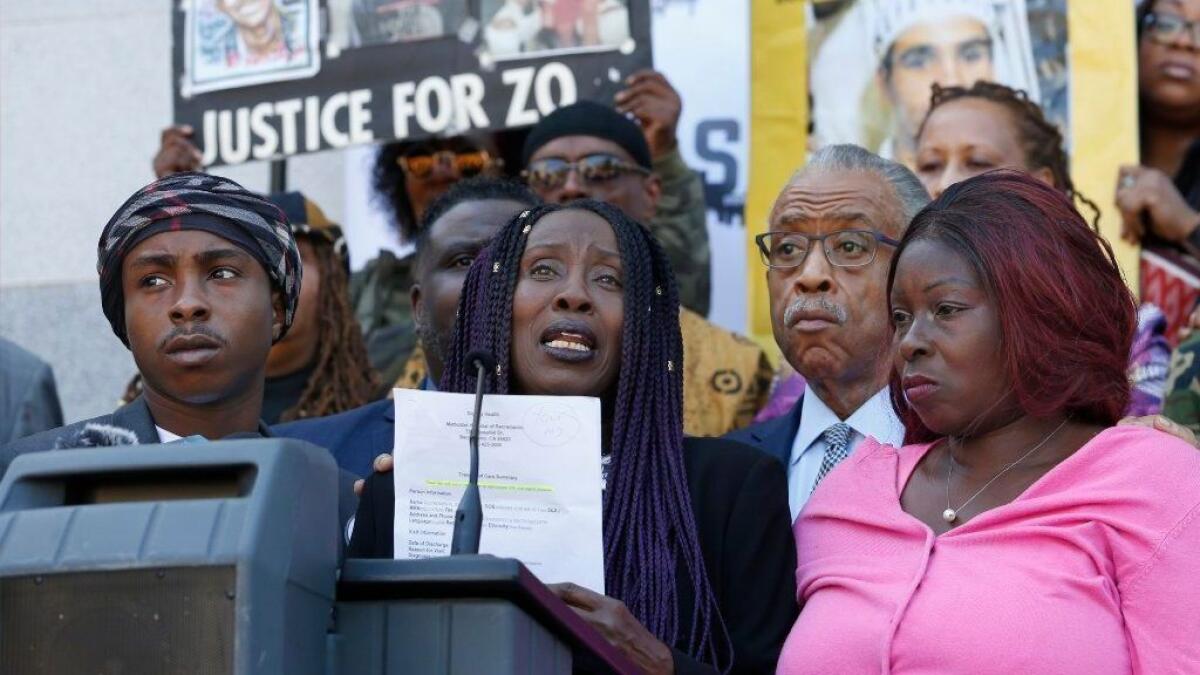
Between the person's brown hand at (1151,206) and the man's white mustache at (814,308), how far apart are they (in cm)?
159

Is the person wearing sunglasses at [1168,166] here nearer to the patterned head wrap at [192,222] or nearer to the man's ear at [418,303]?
the man's ear at [418,303]

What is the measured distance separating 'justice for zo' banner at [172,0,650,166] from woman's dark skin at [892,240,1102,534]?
107 inches

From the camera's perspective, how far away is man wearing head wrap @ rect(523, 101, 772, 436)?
5676 mm

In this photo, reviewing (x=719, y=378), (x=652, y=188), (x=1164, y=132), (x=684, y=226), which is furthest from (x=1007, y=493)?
(x=1164, y=132)

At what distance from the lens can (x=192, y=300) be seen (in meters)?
3.98

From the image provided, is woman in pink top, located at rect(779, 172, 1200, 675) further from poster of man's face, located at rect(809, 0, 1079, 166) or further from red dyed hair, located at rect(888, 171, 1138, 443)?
poster of man's face, located at rect(809, 0, 1079, 166)

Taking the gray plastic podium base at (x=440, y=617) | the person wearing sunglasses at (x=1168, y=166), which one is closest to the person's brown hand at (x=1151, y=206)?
the person wearing sunglasses at (x=1168, y=166)

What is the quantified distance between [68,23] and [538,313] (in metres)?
4.80

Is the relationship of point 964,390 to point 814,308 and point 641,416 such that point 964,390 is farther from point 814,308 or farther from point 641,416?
point 814,308

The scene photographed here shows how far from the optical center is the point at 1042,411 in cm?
361

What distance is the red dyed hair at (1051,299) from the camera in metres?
3.58

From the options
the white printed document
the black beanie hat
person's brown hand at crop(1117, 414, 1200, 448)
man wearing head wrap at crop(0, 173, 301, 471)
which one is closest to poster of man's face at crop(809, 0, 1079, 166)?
the black beanie hat

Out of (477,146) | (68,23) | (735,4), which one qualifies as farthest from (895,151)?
(68,23)

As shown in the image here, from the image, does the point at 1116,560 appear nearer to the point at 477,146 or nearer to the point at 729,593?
the point at 729,593
